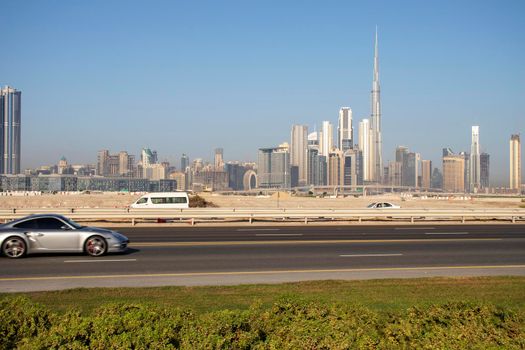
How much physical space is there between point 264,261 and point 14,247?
729 centimetres

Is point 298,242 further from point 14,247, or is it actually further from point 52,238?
point 14,247

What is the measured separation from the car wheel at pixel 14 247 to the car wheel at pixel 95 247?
1.78m

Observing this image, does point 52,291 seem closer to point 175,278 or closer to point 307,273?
point 175,278

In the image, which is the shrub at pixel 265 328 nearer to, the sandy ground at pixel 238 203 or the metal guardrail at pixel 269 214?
the metal guardrail at pixel 269 214

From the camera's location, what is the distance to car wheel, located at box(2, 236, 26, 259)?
17516 mm

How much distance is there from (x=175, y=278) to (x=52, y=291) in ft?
10.0

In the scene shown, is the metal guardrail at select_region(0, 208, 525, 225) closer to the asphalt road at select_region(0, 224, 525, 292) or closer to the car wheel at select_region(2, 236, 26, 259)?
the asphalt road at select_region(0, 224, 525, 292)

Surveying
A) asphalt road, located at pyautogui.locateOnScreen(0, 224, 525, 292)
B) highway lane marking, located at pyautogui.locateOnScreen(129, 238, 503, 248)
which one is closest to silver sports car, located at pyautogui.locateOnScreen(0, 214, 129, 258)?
asphalt road, located at pyautogui.locateOnScreen(0, 224, 525, 292)

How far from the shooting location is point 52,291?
12.0m

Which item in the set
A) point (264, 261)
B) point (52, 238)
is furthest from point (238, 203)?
point (264, 261)

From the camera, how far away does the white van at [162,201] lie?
4225 cm

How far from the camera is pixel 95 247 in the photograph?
1830cm

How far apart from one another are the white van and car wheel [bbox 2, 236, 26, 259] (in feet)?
79.2

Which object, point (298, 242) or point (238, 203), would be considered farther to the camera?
point (238, 203)
